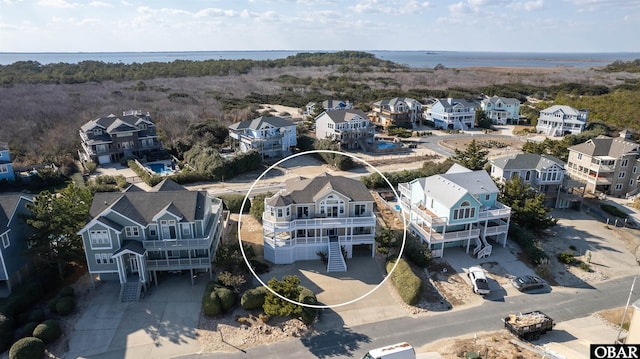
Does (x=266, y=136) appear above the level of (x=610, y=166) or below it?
above

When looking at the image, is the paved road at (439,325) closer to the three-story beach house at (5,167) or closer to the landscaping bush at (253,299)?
the landscaping bush at (253,299)

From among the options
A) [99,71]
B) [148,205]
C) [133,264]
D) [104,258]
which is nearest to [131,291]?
[133,264]

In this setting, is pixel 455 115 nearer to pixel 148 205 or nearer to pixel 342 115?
pixel 342 115

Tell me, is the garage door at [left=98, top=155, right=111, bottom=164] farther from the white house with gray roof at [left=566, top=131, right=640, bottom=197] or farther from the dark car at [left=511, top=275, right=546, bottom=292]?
the white house with gray roof at [left=566, top=131, right=640, bottom=197]

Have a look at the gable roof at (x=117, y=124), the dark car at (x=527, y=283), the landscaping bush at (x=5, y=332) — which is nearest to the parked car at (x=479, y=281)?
the dark car at (x=527, y=283)

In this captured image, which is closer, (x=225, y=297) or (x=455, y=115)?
(x=225, y=297)

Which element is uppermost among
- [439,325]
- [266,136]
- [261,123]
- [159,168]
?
[261,123]

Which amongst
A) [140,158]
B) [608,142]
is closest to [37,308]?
[140,158]
